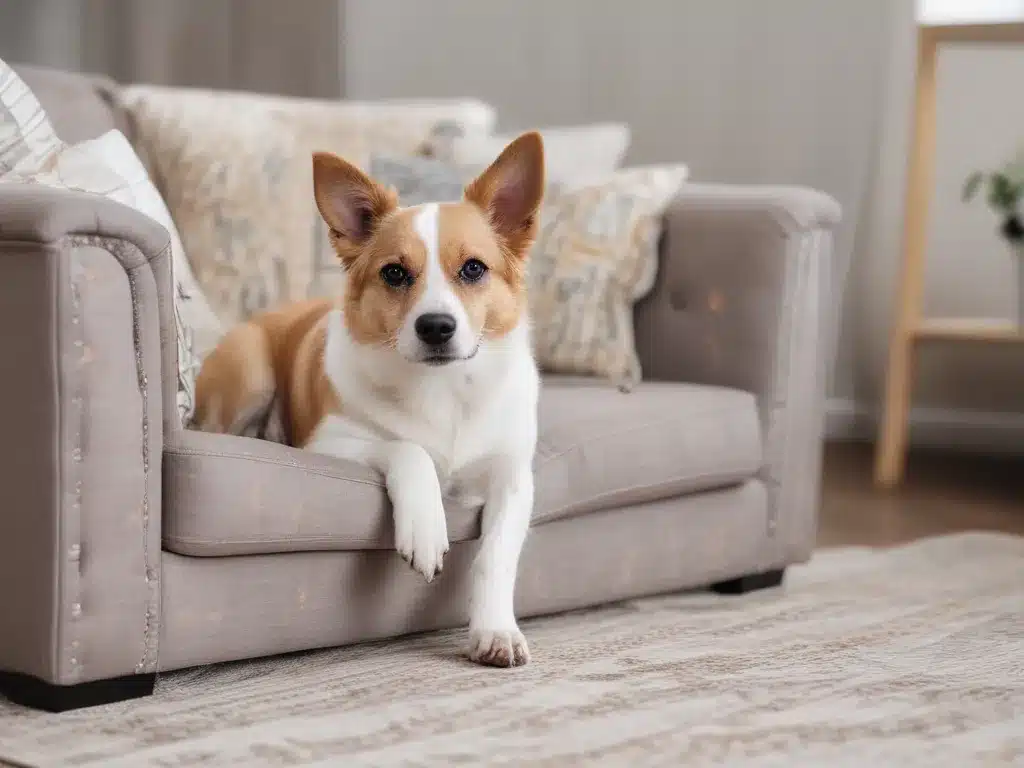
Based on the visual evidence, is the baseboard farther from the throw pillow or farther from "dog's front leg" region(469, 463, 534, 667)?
"dog's front leg" region(469, 463, 534, 667)

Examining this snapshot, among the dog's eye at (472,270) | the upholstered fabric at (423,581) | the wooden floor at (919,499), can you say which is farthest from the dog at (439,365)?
the wooden floor at (919,499)

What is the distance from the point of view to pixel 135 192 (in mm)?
2359

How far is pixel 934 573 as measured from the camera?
2.92m

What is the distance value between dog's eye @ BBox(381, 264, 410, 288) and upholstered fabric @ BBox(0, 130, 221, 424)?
0.31 m

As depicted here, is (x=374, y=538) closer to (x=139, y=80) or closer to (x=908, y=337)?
(x=908, y=337)

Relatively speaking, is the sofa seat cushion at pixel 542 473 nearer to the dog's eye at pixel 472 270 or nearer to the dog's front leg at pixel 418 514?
the dog's front leg at pixel 418 514

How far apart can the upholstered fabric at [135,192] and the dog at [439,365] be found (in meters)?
0.21

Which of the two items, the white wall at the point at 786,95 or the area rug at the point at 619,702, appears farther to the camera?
the white wall at the point at 786,95

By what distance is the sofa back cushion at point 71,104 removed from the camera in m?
2.70

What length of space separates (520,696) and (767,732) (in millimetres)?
341

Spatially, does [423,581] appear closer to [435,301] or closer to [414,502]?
[414,502]

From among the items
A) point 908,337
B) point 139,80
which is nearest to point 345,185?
point 908,337

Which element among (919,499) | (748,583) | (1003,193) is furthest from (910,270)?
(748,583)

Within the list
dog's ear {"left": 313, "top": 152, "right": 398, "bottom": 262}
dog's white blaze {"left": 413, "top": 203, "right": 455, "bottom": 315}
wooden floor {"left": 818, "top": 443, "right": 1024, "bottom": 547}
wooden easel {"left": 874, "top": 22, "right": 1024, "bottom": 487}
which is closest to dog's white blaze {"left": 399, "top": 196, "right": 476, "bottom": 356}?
dog's white blaze {"left": 413, "top": 203, "right": 455, "bottom": 315}
